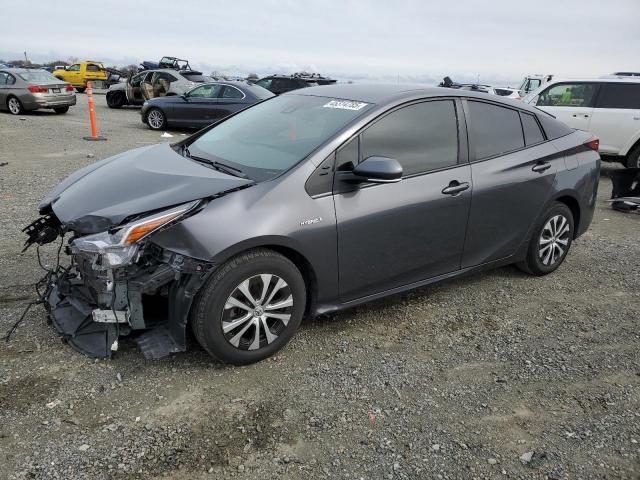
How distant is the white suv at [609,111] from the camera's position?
966 cm

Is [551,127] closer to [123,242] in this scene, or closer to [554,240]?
[554,240]

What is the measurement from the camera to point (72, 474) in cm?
235

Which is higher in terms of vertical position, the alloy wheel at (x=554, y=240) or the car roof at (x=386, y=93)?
the car roof at (x=386, y=93)

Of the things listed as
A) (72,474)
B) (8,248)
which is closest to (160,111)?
(8,248)

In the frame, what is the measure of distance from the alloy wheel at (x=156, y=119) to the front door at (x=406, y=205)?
38.7ft

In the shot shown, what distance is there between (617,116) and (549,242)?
652 centimetres

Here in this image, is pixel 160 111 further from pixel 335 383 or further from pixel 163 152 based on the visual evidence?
pixel 335 383

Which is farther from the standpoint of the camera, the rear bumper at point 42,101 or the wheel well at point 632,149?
the rear bumper at point 42,101

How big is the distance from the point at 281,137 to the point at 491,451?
7.72ft

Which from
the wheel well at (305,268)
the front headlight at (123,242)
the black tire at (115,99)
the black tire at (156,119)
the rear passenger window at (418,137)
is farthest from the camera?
the black tire at (115,99)

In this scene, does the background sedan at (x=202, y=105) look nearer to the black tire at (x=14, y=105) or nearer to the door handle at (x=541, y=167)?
the black tire at (x=14, y=105)

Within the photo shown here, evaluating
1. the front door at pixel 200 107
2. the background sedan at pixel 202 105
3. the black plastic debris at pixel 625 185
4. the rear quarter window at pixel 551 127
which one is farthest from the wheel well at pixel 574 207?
the front door at pixel 200 107

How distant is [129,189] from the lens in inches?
127

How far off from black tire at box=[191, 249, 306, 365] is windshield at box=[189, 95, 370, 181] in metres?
0.57
